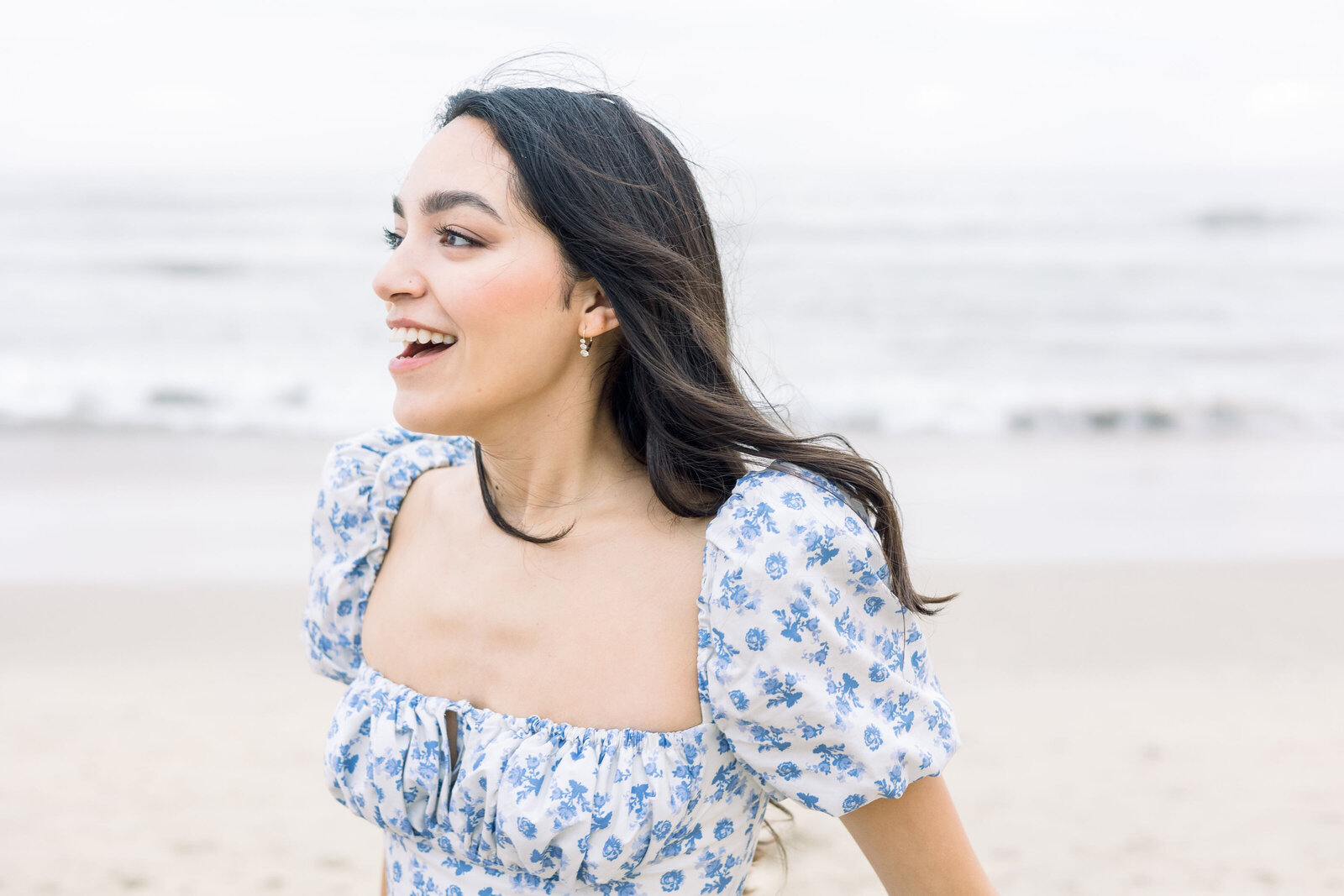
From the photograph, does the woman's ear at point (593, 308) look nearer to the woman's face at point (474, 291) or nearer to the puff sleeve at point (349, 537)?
the woman's face at point (474, 291)

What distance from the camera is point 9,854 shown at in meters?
4.14

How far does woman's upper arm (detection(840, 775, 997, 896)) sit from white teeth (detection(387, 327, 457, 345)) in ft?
2.97

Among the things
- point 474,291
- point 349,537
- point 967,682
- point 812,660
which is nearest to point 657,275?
point 474,291

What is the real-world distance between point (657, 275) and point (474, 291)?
28 centimetres

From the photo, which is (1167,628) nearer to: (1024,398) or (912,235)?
(1024,398)

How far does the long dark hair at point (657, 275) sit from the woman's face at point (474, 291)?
39mm

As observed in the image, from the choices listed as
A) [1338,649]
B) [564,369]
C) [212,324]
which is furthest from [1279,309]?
[564,369]

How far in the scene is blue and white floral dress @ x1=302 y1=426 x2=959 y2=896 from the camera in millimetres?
1574

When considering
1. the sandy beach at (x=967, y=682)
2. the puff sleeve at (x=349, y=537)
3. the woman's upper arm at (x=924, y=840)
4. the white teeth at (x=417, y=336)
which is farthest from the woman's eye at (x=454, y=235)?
the sandy beach at (x=967, y=682)

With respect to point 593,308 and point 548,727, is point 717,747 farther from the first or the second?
point 593,308

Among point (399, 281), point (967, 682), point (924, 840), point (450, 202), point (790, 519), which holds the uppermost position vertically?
point (450, 202)

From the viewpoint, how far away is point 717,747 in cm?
168

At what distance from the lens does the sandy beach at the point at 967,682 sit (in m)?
4.18

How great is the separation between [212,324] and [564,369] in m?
13.1
